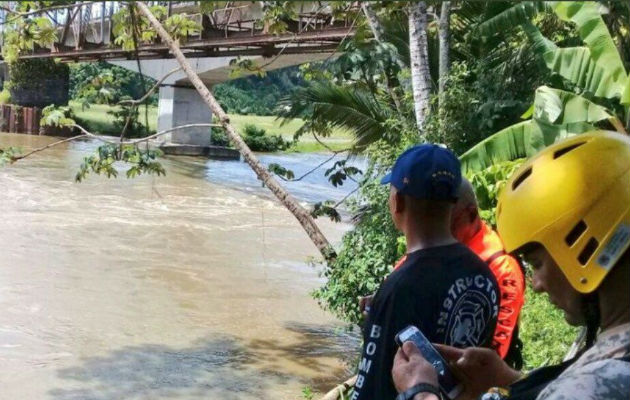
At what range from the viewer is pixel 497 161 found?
6.44 m

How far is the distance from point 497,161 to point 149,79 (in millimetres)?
25973

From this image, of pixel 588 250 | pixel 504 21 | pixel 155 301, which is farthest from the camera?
pixel 155 301

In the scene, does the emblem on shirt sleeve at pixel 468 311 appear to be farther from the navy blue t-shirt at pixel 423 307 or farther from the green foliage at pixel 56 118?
the green foliage at pixel 56 118

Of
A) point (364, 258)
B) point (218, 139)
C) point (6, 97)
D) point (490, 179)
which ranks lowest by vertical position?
point (218, 139)

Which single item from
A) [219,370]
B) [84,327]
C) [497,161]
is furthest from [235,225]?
[497,161]

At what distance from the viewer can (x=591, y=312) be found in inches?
50.8

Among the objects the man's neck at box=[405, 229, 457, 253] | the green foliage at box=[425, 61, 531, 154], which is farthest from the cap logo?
the green foliage at box=[425, 61, 531, 154]

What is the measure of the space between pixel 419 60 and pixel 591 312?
232 inches

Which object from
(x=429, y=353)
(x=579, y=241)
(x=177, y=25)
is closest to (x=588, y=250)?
(x=579, y=241)

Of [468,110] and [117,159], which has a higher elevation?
[468,110]

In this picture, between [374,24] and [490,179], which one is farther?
[374,24]

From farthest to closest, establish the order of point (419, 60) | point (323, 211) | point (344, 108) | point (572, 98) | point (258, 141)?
point (258, 141)
point (344, 108)
point (419, 60)
point (323, 211)
point (572, 98)

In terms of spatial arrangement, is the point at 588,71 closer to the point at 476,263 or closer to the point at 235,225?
the point at 476,263

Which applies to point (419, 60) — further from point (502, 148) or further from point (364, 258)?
point (364, 258)
